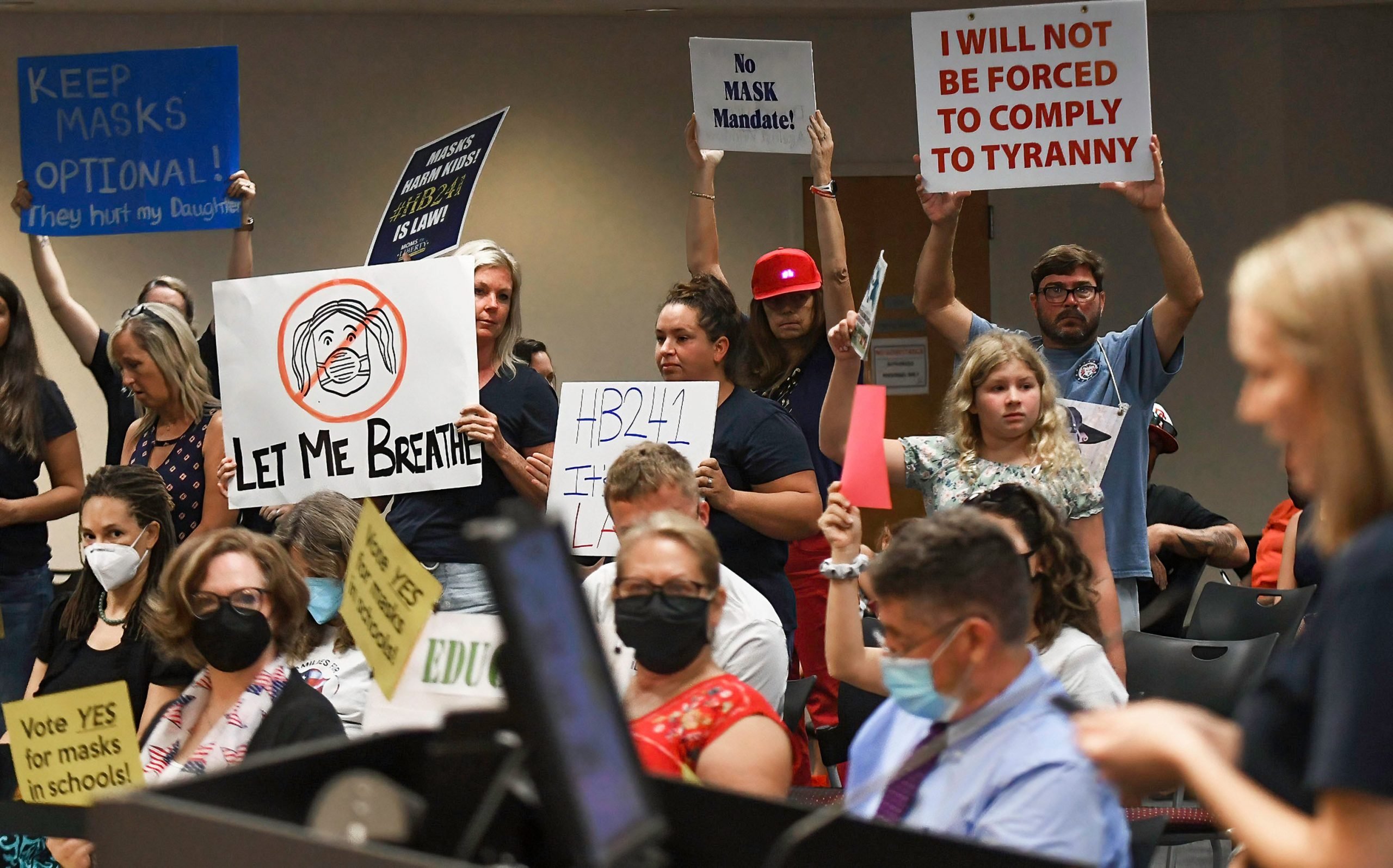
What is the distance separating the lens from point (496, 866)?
1428 millimetres

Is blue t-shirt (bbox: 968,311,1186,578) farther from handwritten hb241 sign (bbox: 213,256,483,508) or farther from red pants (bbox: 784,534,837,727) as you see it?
handwritten hb241 sign (bbox: 213,256,483,508)

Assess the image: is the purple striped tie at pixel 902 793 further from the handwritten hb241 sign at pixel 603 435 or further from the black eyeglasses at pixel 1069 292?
the black eyeglasses at pixel 1069 292

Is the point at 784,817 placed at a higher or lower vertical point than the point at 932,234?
lower

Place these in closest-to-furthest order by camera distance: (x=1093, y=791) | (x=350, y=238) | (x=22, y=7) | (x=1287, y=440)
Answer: (x=1287, y=440), (x=1093, y=791), (x=22, y=7), (x=350, y=238)

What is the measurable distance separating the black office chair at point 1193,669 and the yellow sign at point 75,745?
233 cm

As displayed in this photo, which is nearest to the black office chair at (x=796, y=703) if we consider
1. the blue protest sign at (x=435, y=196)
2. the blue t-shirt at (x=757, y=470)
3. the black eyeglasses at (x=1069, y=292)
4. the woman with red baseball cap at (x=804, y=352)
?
the blue t-shirt at (x=757, y=470)

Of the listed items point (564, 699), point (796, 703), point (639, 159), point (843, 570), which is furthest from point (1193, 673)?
point (639, 159)

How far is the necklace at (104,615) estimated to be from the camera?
3.59 meters

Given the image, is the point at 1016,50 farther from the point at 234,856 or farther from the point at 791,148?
the point at 234,856

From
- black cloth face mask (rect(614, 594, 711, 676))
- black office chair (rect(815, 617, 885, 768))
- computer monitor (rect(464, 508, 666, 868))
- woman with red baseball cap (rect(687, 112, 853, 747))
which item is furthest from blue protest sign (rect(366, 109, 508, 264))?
computer monitor (rect(464, 508, 666, 868))

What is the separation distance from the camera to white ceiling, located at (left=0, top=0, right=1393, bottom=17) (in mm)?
7621

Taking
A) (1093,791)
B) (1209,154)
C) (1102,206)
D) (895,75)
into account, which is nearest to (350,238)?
(895,75)

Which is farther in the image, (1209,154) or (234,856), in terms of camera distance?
(1209,154)

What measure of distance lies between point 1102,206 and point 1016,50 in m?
4.21
